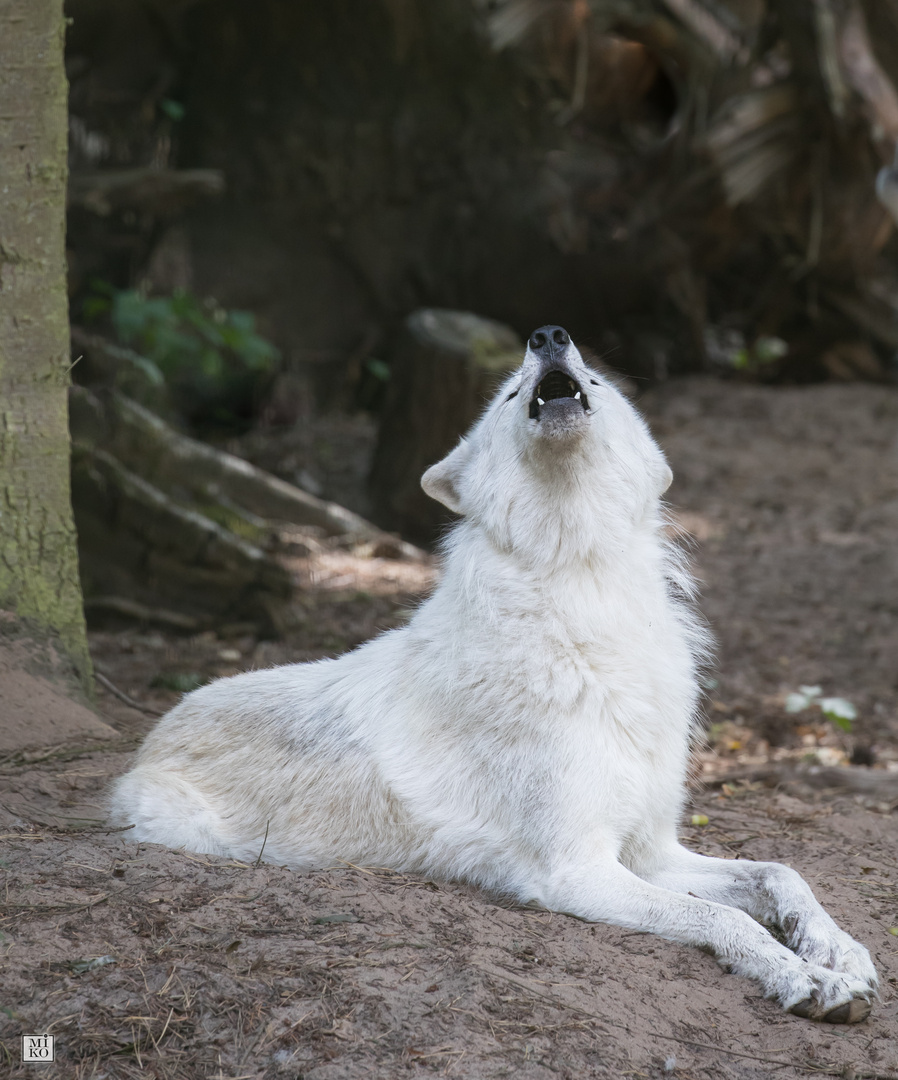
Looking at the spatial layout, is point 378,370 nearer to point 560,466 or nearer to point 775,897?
point 560,466

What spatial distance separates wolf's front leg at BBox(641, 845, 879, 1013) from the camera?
123 inches

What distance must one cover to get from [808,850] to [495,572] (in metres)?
1.77

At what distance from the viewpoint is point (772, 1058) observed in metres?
2.75

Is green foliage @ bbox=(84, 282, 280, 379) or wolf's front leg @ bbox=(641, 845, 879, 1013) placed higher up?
green foliage @ bbox=(84, 282, 280, 379)

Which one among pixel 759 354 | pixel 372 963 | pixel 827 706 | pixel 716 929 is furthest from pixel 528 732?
pixel 759 354

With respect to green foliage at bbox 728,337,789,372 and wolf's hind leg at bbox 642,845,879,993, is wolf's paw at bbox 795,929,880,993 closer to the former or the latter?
wolf's hind leg at bbox 642,845,879,993

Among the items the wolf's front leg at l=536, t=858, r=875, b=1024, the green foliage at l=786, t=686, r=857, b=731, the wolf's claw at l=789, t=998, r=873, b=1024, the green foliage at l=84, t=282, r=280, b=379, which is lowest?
the green foliage at l=786, t=686, r=857, b=731

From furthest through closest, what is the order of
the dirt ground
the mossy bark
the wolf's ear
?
the mossy bark → the wolf's ear → the dirt ground

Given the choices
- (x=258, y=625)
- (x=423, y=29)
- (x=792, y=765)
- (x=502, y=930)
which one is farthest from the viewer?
(x=423, y=29)

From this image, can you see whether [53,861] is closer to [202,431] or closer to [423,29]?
[202,431]

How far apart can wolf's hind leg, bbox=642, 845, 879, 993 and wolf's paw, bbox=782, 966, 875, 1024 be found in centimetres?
8

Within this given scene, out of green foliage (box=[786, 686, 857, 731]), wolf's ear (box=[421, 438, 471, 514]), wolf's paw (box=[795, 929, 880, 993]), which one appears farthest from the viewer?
green foliage (box=[786, 686, 857, 731])

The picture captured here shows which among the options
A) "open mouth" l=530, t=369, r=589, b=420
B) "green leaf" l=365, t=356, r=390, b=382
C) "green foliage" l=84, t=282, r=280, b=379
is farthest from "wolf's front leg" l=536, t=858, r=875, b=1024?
"green leaf" l=365, t=356, r=390, b=382

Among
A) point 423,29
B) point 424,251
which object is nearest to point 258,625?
point 424,251
